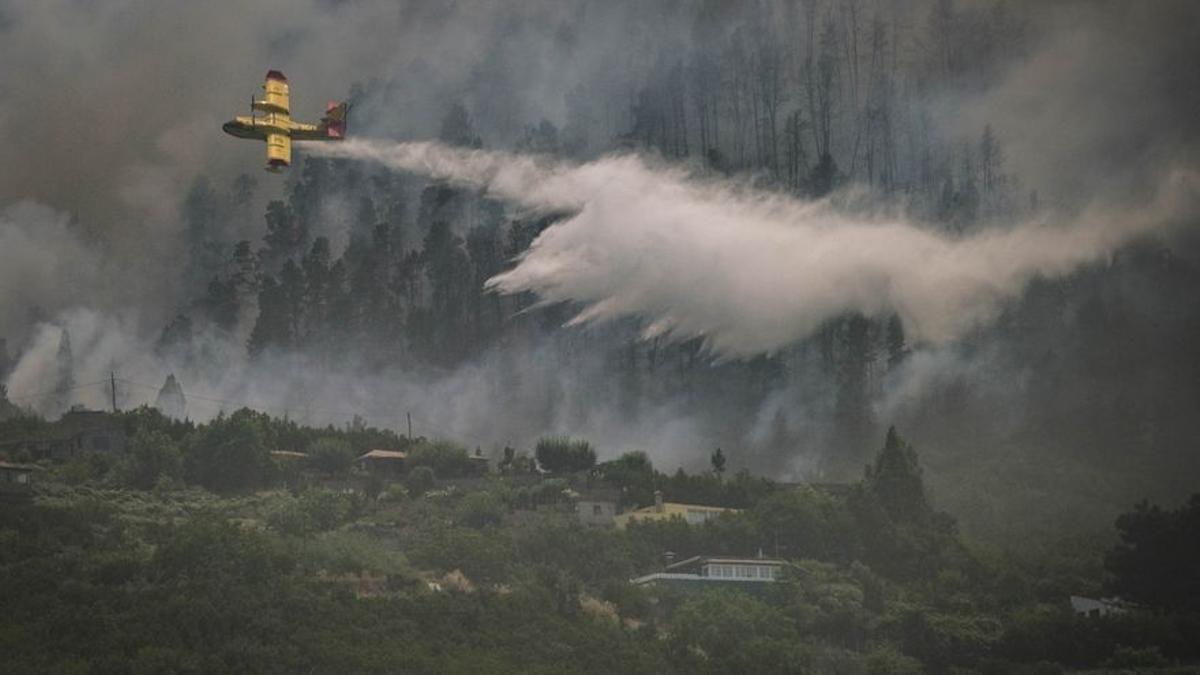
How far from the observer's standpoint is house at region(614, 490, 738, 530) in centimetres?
10344

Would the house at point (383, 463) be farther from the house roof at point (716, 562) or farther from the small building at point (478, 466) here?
the house roof at point (716, 562)

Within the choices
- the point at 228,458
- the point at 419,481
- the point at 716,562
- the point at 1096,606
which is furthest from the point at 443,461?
the point at 1096,606

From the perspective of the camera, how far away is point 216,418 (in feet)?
355

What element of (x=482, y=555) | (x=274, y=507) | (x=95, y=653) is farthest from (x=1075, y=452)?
(x=95, y=653)

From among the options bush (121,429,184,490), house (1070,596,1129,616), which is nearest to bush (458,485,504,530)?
bush (121,429,184,490)

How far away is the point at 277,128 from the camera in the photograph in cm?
9419

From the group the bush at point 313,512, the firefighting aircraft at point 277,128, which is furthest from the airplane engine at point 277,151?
the bush at point 313,512

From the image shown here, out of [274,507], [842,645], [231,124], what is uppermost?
[231,124]

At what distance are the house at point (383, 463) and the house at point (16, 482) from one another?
58.6ft

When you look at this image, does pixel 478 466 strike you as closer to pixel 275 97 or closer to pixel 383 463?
pixel 383 463

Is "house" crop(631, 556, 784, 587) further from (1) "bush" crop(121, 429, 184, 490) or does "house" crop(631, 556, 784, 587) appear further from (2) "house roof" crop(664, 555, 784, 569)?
(1) "bush" crop(121, 429, 184, 490)

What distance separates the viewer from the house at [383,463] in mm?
109312

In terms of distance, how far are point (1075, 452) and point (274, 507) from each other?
138ft

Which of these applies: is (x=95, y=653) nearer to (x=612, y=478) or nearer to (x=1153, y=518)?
(x=612, y=478)
